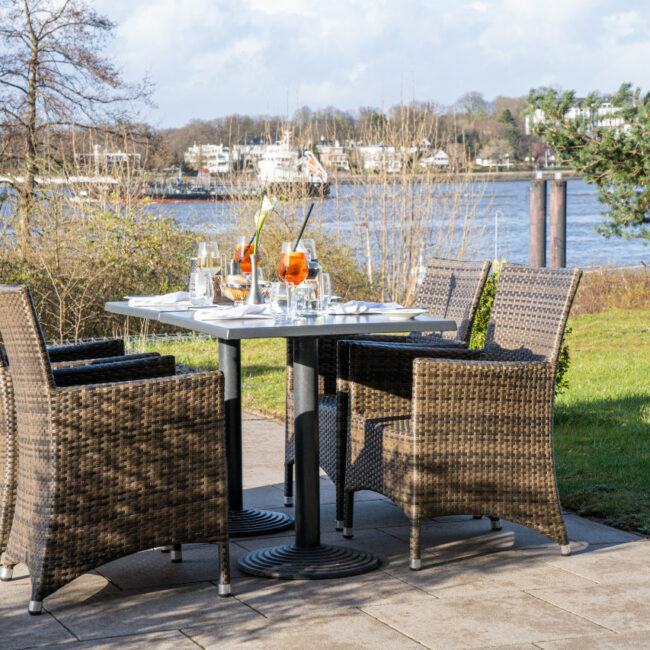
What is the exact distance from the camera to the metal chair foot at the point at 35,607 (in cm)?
287

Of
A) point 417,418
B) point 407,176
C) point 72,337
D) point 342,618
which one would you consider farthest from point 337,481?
point 407,176

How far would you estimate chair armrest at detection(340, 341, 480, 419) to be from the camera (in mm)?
3771

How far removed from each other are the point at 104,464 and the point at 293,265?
38.9 inches

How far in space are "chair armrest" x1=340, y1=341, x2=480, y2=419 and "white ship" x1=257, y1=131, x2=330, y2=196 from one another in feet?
21.0

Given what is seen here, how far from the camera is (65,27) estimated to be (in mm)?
12914

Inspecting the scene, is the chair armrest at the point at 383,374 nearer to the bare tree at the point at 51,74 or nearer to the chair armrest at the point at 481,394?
the chair armrest at the point at 481,394

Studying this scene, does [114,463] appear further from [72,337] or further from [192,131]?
[192,131]

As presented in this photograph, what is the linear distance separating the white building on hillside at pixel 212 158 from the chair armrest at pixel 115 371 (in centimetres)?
745

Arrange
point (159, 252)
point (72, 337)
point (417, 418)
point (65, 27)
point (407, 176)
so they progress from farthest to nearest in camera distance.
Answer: point (65, 27)
point (407, 176)
point (159, 252)
point (72, 337)
point (417, 418)

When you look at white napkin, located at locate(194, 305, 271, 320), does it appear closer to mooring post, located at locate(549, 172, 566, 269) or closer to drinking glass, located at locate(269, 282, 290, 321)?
drinking glass, located at locate(269, 282, 290, 321)

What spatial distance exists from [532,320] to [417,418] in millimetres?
772

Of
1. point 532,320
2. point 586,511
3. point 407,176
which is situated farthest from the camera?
point 407,176

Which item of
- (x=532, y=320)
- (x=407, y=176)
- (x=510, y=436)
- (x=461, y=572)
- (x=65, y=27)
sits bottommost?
(x=461, y=572)

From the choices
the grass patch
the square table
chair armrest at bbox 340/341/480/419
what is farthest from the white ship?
the square table
